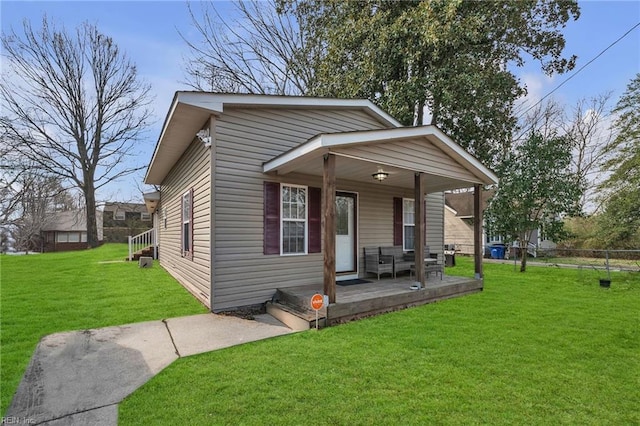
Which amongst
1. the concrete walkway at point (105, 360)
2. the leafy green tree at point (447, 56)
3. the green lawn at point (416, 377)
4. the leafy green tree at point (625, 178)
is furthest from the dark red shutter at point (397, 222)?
the leafy green tree at point (625, 178)

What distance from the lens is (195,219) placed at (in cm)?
672

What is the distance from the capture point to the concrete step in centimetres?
471

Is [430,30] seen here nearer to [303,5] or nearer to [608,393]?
[303,5]

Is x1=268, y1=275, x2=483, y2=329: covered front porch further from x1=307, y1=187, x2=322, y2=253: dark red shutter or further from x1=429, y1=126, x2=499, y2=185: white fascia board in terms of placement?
x1=429, y1=126, x2=499, y2=185: white fascia board

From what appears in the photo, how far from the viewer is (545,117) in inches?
860

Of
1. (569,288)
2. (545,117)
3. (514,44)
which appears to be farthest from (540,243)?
(569,288)

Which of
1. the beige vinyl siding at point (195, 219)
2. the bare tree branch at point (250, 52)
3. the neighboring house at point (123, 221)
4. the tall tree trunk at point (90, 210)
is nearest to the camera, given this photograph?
the beige vinyl siding at point (195, 219)

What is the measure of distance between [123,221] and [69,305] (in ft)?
106

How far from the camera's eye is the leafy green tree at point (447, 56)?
36.1 feet

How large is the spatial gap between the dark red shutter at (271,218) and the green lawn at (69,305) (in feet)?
5.32

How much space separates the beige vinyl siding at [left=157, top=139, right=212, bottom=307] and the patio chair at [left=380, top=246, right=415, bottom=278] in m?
4.18

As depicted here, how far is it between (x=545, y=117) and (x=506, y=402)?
24934mm

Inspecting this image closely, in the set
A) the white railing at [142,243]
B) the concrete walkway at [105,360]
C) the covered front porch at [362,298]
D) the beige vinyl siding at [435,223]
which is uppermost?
the beige vinyl siding at [435,223]

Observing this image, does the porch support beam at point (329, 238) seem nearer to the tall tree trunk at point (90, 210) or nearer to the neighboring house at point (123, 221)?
the tall tree trunk at point (90, 210)
